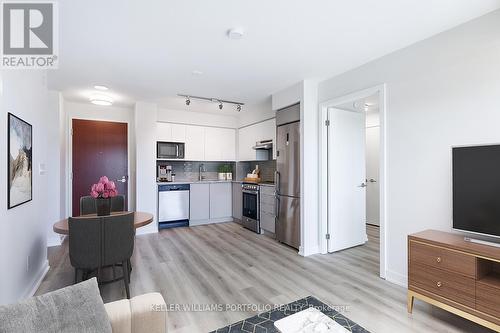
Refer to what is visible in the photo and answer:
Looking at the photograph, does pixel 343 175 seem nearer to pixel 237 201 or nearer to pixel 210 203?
pixel 237 201

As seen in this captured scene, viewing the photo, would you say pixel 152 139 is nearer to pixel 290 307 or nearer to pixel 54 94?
pixel 54 94

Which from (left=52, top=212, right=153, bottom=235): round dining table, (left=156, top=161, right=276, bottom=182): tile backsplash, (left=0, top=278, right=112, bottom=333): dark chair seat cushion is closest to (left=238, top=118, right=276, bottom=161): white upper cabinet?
(left=156, top=161, right=276, bottom=182): tile backsplash

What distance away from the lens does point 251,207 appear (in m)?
5.14

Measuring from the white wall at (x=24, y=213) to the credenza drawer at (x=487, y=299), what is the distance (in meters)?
3.47

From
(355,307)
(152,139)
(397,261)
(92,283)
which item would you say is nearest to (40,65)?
(152,139)

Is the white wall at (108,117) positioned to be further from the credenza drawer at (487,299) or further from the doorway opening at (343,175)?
the credenza drawer at (487,299)

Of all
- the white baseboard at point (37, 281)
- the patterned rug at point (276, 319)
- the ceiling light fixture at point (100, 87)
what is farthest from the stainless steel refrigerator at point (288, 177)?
the white baseboard at point (37, 281)

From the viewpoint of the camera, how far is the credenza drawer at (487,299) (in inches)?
68.7

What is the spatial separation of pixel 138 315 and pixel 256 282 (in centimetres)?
182

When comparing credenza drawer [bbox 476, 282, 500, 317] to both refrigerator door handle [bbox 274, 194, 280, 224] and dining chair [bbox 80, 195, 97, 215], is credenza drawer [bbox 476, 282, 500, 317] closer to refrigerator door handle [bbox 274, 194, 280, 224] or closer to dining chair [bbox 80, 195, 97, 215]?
refrigerator door handle [bbox 274, 194, 280, 224]

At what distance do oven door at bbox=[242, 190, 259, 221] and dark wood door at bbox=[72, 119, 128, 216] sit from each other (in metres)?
2.54

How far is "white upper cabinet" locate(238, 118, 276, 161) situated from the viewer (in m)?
4.92

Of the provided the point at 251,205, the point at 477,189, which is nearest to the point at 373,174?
the point at 251,205

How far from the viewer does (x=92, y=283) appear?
1139 mm
